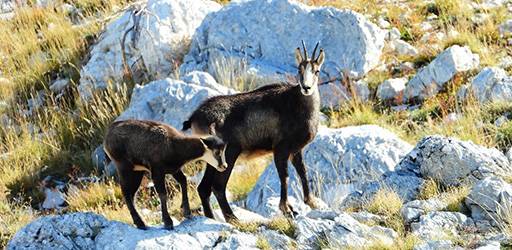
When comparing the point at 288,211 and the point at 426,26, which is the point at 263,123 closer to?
the point at 288,211

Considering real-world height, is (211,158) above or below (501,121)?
above

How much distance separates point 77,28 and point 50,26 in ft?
2.91

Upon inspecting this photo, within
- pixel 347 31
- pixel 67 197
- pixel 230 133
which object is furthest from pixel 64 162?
pixel 230 133

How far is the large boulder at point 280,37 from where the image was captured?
54.0 ft

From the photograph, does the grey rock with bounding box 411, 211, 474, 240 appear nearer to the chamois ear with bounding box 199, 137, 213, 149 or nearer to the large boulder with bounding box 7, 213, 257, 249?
the large boulder with bounding box 7, 213, 257, 249

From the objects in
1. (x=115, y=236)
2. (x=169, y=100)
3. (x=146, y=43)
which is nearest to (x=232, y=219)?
(x=115, y=236)

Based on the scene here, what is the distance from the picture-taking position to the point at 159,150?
9.79m

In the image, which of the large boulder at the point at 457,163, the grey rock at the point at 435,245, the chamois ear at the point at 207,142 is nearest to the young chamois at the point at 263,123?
the chamois ear at the point at 207,142

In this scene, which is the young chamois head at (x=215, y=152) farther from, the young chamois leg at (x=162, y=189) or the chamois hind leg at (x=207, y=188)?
the chamois hind leg at (x=207, y=188)

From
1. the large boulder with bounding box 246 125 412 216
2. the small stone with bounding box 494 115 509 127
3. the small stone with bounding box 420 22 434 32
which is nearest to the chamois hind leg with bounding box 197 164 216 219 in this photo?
the large boulder with bounding box 246 125 412 216

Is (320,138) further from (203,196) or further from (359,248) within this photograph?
(359,248)

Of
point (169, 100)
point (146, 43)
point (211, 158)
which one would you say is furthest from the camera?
point (146, 43)

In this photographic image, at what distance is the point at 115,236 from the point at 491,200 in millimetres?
3765

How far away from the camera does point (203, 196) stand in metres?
10.6
